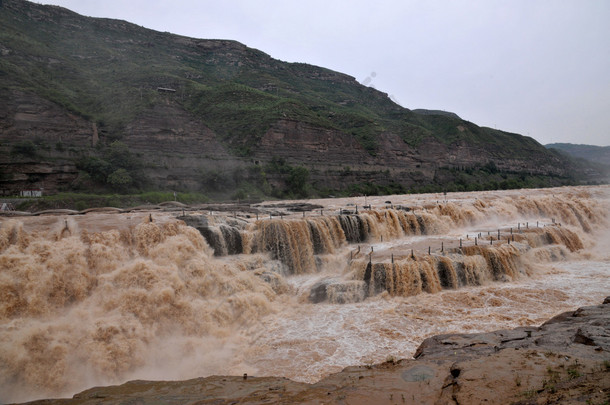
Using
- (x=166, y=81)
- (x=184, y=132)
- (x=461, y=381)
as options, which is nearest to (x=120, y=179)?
(x=184, y=132)

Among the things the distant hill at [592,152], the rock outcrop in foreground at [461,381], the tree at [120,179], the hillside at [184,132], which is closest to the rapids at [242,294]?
the rock outcrop in foreground at [461,381]

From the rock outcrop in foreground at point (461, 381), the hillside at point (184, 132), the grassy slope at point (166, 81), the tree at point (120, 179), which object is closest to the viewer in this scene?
the rock outcrop in foreground at point (461, 381)

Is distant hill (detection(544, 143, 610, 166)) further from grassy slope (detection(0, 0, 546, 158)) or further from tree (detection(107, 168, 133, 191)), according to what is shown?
tree (detection(107, 168, 133, 191))

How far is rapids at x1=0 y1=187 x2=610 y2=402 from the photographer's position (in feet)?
26.4

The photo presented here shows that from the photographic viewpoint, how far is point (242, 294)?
11.9 m

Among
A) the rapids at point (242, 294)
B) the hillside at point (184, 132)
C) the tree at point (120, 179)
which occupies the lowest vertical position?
the rapids at point (242, 294)

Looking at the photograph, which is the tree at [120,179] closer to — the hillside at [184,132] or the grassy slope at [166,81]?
the hillside at [184,132]

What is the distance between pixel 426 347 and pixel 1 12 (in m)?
76.2

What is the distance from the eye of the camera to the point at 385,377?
573 centimetres

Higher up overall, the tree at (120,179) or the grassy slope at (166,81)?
the grassy slope at (166,81)

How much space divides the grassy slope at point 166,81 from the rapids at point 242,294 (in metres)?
30.1

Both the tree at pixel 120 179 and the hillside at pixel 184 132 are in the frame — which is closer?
the tree at pixel 120 179

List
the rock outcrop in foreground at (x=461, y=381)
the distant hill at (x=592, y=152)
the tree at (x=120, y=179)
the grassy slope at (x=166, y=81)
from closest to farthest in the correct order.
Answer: the rock outcrop in foreground at (x=461, y=381), the tree at (x=120, y=179), the grassy slope at (x=166, y=81), the distant hill at (x=592, y=152)

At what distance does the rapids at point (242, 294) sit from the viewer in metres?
8.04
